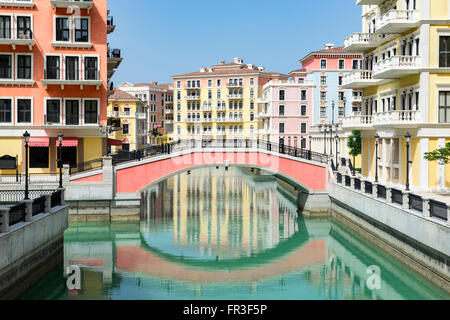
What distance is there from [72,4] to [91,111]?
7.27 m

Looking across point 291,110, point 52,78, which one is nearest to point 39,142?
point 52,78

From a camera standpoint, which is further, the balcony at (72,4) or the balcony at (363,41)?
the balcony at (363,41)

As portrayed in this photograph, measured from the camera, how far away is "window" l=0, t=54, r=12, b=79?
38.2 metres

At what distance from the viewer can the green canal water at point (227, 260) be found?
21.7 meters

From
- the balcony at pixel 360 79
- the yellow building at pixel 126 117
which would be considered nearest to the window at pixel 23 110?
the balcony at pixel 360 79

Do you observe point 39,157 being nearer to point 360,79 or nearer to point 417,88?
point 360,79

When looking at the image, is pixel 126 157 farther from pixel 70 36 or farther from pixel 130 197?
pixel 70 36

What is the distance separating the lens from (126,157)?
38375mm

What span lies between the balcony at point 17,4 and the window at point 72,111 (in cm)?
682

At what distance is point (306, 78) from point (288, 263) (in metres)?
55.0

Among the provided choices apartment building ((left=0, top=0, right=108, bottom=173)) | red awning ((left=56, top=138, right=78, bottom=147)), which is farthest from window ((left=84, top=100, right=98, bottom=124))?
red awning ((left=56, top=138, right=78, bottom=147))

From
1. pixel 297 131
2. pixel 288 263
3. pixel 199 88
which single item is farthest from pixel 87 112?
pixel 199 88

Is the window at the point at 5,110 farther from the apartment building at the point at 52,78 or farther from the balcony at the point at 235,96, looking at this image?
the balcony at the point at 235,96

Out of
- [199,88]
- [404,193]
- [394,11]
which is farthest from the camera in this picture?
[199,88]
